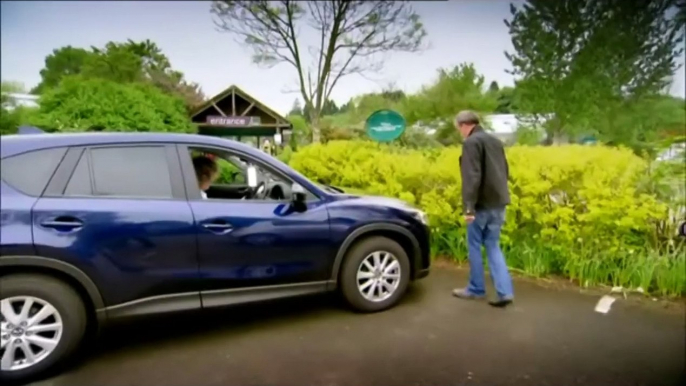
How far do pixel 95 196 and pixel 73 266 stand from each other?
0.26 metres

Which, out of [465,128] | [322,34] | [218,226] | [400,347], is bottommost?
[400,347]

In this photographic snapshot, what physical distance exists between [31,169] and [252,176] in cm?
84

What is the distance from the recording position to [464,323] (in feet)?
6.81

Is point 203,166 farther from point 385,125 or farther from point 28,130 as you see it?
point 385,125

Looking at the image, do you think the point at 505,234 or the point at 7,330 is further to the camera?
the point at 505,234

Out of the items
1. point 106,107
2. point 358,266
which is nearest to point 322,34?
point 106,107

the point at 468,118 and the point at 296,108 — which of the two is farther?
the point at 468,118

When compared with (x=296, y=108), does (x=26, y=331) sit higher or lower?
lower

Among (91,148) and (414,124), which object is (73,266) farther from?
(414,124)

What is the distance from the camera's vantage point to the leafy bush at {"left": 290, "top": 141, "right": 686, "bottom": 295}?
215 centimetres

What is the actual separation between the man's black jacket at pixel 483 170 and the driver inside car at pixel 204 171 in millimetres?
1197

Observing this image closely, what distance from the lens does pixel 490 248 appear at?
2.30 metres

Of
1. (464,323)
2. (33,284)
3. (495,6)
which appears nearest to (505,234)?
(464,323)

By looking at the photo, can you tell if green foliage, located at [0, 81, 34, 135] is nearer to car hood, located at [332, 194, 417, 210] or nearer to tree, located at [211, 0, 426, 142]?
tree, located at [211, 0, 426, 142]
